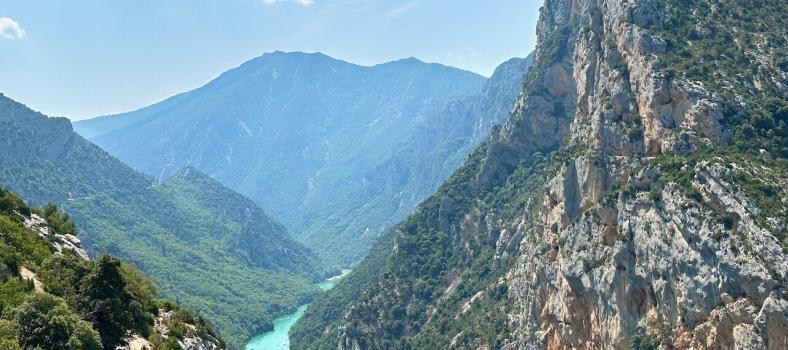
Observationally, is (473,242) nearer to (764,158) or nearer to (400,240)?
(400,240)

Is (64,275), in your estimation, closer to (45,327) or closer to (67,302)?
(67,302)

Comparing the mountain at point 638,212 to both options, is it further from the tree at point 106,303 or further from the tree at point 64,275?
the tree at point 64,275

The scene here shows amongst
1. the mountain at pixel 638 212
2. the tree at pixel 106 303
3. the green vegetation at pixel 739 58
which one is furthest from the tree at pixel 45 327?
the green vegetation at pixel 739 58

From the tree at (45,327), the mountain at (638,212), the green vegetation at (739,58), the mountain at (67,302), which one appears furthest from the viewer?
the green vegetation at (739,58)

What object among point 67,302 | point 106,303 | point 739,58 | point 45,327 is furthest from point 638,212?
point 45,327

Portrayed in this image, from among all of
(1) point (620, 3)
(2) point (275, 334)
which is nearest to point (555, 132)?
(1) point (620, 3)

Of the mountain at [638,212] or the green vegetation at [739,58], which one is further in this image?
the green vegetation at [739,58]
